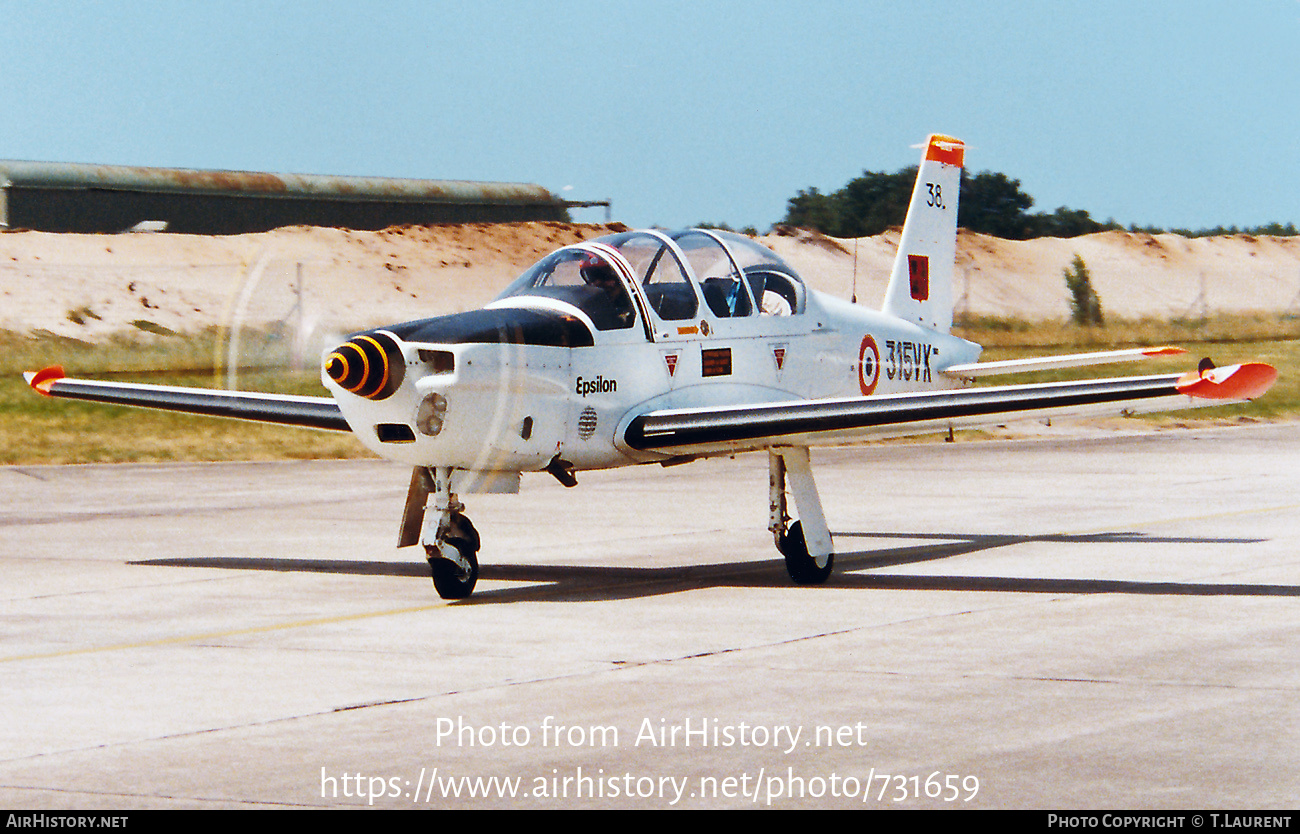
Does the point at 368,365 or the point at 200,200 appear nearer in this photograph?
the point at 368,365

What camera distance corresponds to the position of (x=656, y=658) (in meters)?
9.98

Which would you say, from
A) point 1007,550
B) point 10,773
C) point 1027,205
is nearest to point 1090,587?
point 1007,550

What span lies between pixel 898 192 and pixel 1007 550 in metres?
83.4

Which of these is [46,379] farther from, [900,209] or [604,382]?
[900,209]

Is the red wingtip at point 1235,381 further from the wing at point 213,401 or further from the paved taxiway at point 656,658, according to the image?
Result: the wing at point 213,401

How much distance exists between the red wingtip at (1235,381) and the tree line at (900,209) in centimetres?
8156

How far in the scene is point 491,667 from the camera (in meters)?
9.72

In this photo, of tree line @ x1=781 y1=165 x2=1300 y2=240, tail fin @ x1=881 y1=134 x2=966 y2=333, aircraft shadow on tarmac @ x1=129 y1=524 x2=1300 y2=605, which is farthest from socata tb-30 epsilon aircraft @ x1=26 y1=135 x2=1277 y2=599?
tree line @ x1=781 y1=165 x2=1300 y2=240

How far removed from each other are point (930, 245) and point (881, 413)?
5.86 metres

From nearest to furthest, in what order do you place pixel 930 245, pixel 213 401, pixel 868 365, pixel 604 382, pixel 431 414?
1. pixel 431 414
2. pixel 604 382
3. pixel 213 401
4. pixel 868 365
5. pixel 930 245

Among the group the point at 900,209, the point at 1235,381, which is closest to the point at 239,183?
the point at 900,209

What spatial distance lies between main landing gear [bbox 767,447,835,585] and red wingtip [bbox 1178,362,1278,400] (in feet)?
10.5

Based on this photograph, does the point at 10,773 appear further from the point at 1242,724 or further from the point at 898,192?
the point at 898,192

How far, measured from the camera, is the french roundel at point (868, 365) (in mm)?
15641
